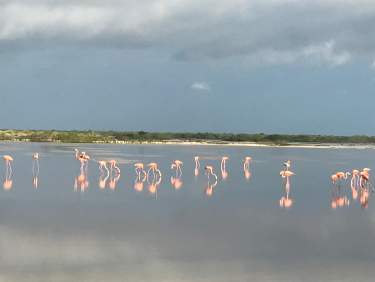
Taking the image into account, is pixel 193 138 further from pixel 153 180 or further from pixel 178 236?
pixel 178 236

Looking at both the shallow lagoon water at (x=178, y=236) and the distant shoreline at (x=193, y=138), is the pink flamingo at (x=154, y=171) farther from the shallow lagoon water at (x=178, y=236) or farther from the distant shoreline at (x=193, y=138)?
the distant shoreline at (x=193, y=138)

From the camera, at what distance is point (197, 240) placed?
1038cm

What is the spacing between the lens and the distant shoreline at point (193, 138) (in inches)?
2707

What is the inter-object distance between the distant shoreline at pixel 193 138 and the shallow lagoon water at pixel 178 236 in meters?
51.3

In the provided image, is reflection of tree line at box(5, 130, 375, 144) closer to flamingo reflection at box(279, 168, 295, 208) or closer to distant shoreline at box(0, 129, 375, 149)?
distant shoreline at box(0, 129, 375, 149)

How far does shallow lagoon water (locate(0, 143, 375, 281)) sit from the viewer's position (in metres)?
8.29

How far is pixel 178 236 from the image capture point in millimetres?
10672

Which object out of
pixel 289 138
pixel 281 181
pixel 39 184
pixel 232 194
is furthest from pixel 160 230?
pixel 289 138

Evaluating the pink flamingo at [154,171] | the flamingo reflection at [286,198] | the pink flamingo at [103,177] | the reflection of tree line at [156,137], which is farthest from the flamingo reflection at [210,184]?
the reflection of tree line at [156,137]

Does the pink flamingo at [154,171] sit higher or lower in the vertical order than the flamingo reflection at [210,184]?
higher

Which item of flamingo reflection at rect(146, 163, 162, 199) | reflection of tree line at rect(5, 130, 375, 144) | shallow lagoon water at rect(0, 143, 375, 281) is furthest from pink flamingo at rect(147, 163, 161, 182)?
reflection of tree line at rect(5, 130, 375, 144)

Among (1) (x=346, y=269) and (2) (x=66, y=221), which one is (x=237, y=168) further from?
(1) (x=346, y=269)

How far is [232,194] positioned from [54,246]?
30.6ft

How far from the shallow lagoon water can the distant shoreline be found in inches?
2019
